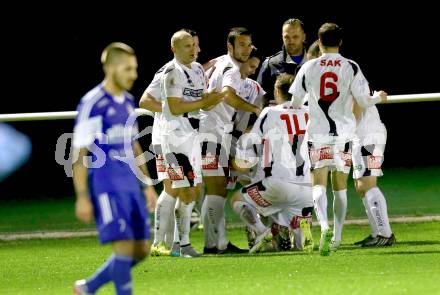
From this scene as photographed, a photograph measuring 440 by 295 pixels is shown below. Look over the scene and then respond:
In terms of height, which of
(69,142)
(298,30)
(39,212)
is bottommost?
(39,212)

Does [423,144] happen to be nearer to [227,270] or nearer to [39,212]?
[39,212]

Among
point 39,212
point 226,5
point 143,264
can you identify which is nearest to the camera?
point 143,264

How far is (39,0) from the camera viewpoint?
16.7 m

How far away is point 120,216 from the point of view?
640 cm

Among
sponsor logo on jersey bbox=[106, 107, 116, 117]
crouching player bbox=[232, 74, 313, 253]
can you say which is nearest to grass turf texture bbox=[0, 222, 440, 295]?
crouching player bbox=[232, 74, 313, 253]

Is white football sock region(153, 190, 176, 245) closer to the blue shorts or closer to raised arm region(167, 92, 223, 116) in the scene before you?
raised arm region(167, 92, 223, 116)

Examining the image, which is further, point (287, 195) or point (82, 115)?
point (287, 195)

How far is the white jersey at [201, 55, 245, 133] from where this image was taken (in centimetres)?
1027

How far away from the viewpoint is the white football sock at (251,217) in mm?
10039

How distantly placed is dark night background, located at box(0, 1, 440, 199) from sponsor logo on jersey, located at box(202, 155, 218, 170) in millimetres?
5885

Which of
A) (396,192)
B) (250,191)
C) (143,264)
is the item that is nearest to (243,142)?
(250,191)

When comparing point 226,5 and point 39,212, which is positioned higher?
point 226,5

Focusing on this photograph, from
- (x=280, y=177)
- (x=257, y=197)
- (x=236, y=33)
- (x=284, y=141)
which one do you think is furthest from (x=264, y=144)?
(x=236, y=33)

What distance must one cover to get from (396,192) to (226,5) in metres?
4.30
